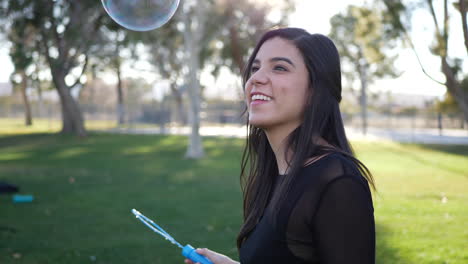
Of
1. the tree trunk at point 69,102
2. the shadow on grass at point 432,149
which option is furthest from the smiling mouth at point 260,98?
the tree trunk at point 69,102

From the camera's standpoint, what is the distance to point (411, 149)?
20.2 meters

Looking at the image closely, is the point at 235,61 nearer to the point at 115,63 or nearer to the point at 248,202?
the point at 115,63

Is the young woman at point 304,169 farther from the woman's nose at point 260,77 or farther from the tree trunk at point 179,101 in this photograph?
the tree trunk at point 179,101

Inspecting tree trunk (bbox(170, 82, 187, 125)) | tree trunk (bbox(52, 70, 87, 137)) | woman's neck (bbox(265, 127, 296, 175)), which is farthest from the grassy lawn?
tree trunk (bbox(170, 82, 187, 125))

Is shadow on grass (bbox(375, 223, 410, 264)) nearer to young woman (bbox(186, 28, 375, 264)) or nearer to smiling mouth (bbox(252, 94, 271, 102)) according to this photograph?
young woman (bbox(186, 28, 375, 264))

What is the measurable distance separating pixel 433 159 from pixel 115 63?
896 inches

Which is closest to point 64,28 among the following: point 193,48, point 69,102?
point 69,102

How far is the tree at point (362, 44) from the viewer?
576 inches

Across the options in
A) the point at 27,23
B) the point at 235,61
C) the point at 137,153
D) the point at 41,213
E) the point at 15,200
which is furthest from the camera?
the point at 235,61

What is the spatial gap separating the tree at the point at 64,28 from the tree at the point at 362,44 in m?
13.5

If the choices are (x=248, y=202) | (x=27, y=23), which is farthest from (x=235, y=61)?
(x=248, y=202)

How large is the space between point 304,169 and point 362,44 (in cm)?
2039

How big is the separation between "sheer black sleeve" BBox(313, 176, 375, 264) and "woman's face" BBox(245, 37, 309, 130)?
17.6 inches

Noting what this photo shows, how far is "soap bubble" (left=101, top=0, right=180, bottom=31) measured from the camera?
521cm
